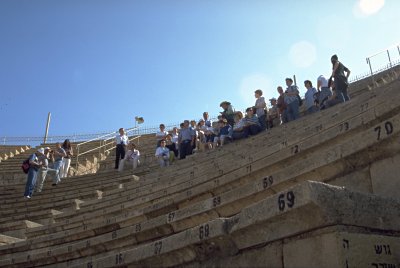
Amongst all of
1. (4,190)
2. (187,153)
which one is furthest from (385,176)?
(4,190)

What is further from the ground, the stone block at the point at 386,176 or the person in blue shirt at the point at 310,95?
the person in blue shirt at the point at 310,95

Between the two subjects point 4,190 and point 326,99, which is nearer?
point 326,99

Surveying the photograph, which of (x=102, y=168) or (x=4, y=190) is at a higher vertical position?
(x=102, y=168)

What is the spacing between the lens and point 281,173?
156 inches

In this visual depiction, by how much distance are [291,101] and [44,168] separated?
24.4 ft

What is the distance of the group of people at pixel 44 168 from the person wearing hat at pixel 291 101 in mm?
6991

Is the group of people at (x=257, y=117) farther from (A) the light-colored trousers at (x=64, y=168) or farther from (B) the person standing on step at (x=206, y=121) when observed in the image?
(A) the light-colored trousers at (x=64, y=168)

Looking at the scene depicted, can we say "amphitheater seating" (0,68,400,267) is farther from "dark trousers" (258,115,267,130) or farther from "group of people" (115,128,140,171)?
"group of people" (115,128,140,171)

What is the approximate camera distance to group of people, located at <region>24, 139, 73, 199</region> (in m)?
11.8

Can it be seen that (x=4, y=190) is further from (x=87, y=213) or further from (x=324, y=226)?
(x=324, y=226)

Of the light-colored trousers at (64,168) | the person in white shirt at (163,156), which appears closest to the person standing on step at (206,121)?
the person in white shirt at (163,156)

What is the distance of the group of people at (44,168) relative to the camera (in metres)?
11.8

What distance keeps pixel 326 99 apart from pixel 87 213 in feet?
20.7

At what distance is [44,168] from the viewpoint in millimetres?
12391
